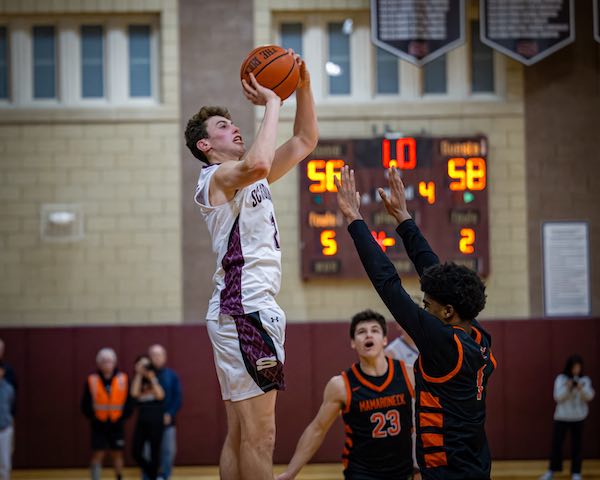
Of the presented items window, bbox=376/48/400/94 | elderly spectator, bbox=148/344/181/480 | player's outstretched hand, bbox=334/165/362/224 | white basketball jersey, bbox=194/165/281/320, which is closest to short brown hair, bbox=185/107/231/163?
white basketball jersey, bbox=194/165/281/320

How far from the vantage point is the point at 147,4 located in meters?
12.0

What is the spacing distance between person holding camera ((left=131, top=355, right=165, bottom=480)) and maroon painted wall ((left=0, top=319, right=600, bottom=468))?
1.19 meters

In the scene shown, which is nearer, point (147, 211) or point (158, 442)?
point (158, 442)

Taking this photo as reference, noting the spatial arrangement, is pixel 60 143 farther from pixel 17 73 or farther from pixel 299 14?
pixel 299 14

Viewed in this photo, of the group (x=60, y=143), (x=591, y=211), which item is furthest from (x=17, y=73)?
(x=591, y=211)

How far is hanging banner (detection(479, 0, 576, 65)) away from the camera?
11.6 m

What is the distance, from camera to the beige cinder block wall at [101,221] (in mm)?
11992

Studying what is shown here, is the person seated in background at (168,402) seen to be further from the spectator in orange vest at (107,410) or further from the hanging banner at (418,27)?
the hanging banner at (418,27)

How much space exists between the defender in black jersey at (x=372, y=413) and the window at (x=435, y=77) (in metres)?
Answer: 6.80

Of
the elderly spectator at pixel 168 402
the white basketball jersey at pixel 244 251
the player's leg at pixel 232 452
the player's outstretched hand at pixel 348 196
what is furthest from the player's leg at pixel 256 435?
the elderly spectator at pixel 168 402

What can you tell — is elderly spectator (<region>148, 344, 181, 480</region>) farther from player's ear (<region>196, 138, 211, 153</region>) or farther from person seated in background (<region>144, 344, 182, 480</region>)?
player's ear (<region>196, 138, 211, 153</region>)

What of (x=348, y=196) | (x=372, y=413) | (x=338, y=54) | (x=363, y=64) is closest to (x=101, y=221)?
(x=338, y=54)

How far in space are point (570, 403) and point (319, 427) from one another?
6.36 meters

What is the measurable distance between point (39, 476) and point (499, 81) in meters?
7.78
